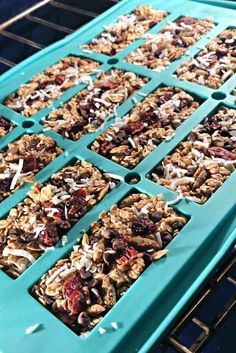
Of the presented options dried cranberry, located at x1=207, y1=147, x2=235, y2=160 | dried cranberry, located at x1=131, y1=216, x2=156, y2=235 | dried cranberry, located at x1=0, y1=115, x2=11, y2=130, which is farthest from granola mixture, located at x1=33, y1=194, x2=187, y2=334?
dried cranberry, located at x1=0, y1=115, x2=11, y2=130

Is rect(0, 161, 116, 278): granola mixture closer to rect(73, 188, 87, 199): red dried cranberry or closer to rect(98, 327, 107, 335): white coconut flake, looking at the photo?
rect(73, 188, 87, 199): red dried cranberry

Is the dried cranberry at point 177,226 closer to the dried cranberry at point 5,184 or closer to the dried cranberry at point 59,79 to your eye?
the dried cranberry at point 5,184

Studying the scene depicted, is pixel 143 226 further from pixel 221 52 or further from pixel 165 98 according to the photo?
pixel 221 52

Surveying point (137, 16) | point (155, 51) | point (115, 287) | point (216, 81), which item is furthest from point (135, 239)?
point (137, 16)

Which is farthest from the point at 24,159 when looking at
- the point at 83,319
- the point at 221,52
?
the point at 221,52

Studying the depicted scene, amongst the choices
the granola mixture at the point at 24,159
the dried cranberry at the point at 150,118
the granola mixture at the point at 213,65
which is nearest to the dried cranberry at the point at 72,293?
the granola mixture at the point at 24,159

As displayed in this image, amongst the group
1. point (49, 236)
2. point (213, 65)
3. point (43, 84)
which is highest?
point (213, 65)
